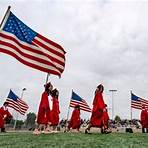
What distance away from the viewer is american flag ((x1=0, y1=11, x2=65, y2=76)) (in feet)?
38.6

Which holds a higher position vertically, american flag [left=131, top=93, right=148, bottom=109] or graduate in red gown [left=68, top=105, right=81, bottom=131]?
american flag [left=131, top=93, right=148, bottom=109]

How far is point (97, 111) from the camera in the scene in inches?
656

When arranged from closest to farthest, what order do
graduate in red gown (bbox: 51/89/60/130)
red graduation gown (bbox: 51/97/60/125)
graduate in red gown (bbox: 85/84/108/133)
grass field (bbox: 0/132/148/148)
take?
grass field (bbox: 0/132/148/148)
graduate in red gown (bbox: 85/84/108/133)
graduate in red gown (bbox: 51/89/60/130)
red graduation gown (bbox: 51/97/60/125)

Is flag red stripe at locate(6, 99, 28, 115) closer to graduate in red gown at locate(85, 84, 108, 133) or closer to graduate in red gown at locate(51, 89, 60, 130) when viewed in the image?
graduate in red gown at locate(51, 89, 60, 130)

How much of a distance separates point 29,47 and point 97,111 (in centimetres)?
543

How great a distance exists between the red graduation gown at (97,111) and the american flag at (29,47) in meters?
3.16

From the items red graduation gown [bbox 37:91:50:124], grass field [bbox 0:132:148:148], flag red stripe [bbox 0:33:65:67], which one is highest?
A: flag red stripe [bbox 0:33:65:67]

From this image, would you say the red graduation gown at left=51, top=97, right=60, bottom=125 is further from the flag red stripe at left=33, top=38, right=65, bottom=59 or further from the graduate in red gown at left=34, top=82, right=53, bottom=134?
the flag red stripe at left=33, top=38, right=65, bottom=59

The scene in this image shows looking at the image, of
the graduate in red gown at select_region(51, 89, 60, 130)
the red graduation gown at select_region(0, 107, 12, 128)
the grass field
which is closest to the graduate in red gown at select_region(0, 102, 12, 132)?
the red graduation gown at select_region(0, 107, 12, 128)

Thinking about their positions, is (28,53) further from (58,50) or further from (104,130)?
(104,130)

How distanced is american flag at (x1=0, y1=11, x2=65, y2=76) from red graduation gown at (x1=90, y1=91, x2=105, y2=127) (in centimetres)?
316

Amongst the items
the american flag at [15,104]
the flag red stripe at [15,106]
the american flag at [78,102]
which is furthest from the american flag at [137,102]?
the flag red stripe at [15,106]

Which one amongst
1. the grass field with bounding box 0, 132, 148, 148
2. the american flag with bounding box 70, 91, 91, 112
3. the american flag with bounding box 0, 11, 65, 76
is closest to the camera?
the grass field with bounding box 0, 132, 148, 148

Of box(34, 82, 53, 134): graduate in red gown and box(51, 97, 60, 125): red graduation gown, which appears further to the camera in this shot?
box(51, 97, 60, 125): red graduation gown
